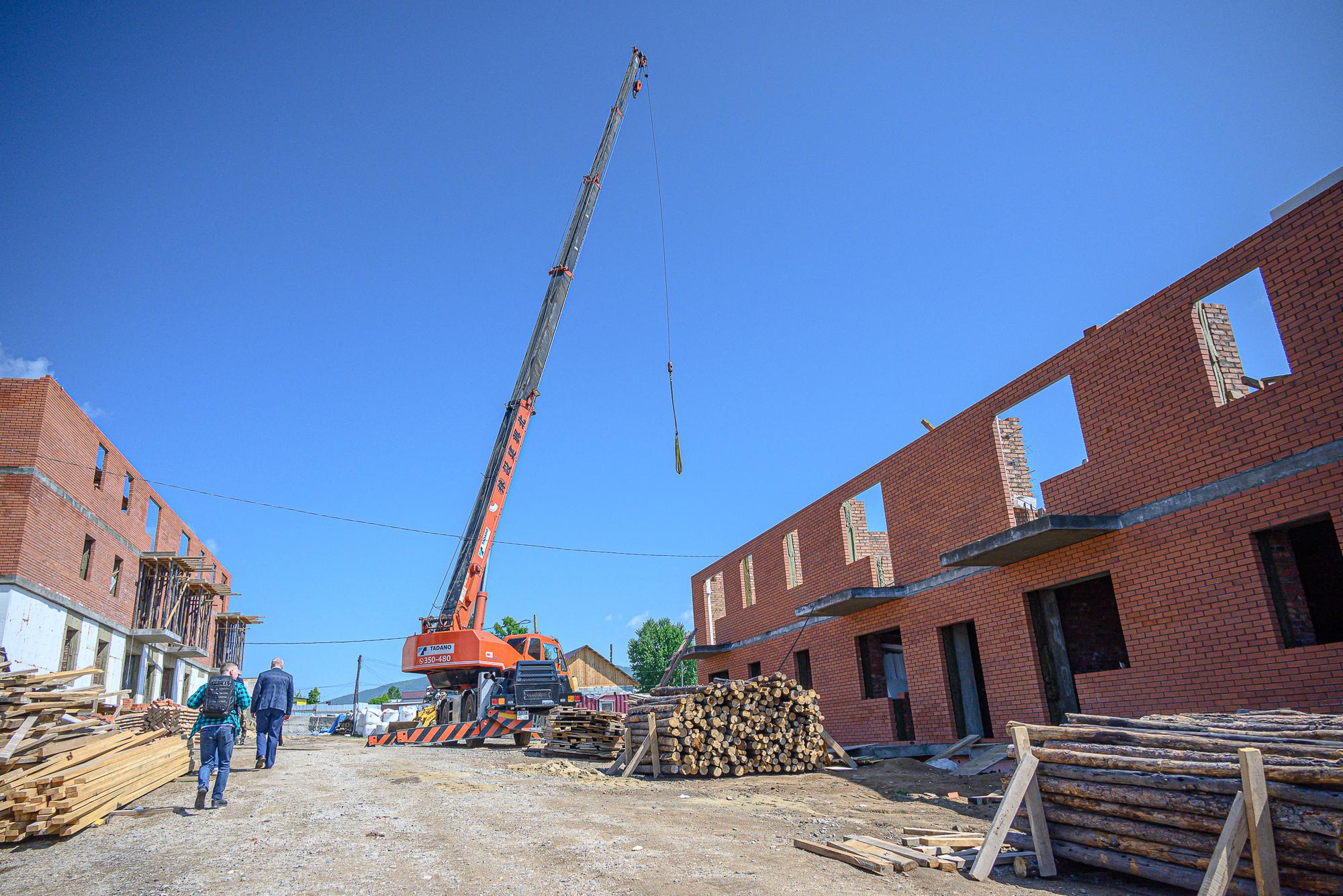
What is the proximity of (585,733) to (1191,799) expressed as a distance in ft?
42.3

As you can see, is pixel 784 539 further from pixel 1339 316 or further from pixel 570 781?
pixel 1339 316

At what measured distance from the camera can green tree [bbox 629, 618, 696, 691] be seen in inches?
2180

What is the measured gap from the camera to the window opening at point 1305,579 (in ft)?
28.4

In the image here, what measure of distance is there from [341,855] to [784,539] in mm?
14730

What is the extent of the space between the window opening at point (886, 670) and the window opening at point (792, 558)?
282 centimetres

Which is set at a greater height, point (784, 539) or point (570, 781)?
point (784, 539)

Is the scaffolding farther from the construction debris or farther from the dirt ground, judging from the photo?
the construction debris

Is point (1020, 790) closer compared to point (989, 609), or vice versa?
point (1020, 790)

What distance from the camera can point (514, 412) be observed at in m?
20.9

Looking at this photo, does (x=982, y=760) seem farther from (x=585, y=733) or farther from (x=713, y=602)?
(x=713, y=602)

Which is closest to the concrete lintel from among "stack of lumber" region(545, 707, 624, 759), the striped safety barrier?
"stack of lumber" region(545, 707, 624, 759)

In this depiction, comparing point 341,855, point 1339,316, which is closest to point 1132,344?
point 1339,316

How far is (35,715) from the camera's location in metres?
8.93

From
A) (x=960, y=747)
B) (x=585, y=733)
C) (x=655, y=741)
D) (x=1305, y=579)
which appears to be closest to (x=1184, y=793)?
(x=960, y=747)
